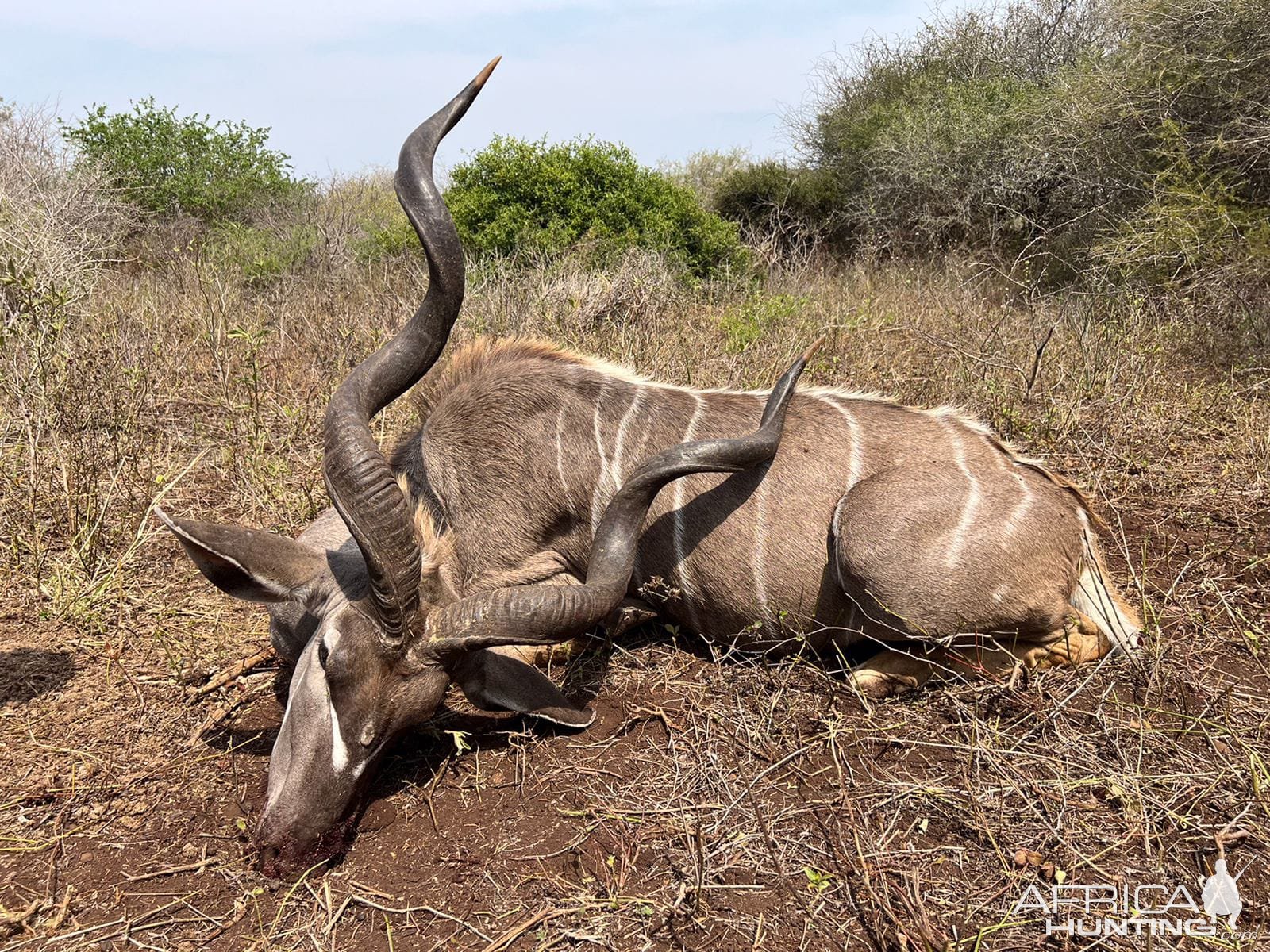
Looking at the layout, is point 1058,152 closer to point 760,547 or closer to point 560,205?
point 560,205

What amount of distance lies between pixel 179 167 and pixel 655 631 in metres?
12.1

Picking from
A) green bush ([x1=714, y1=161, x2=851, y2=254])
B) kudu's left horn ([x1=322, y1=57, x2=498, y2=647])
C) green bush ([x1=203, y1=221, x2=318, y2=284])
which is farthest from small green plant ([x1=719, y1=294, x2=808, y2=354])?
green bush ([x1=714, y1=161, x2=851, y2=254])

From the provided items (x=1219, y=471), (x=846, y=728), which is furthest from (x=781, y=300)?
(x=846, y=728)

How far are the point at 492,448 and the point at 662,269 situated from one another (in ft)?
17.1

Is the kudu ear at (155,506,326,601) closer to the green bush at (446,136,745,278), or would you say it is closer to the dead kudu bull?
the dead kudu bull

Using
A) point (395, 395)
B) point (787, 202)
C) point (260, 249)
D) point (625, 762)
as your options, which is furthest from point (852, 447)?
point (787, 202)

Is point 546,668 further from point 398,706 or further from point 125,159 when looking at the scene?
point 125,159

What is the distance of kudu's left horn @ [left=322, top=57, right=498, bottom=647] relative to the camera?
7.69 ft

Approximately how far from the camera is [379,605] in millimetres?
2369

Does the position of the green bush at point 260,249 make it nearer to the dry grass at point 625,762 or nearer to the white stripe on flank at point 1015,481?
the dry grass at point 625,762

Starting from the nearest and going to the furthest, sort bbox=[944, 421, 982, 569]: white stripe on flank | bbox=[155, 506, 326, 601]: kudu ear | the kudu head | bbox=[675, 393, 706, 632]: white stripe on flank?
1. the kudu head
2. bbox=[155, 506, 326, 601]: kudu ear
3. bbox=[944, 421, 982, 569]: white stripe on flank
4. bbox=[675, 393, 706, 632]: white stripe on flank

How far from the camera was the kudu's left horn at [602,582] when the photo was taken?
244 centimetres

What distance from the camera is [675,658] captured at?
3309mm

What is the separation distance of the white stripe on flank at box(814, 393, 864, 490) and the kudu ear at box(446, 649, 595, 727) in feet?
4.22
